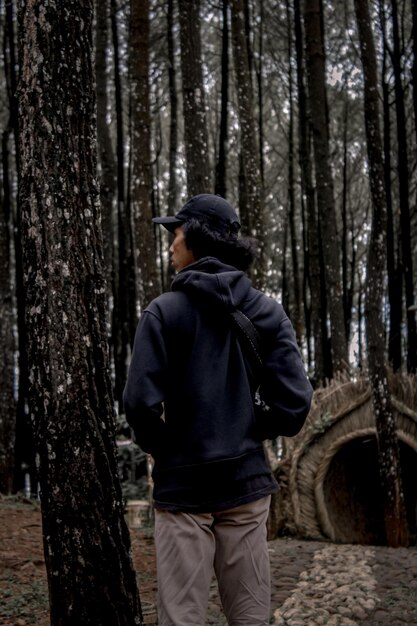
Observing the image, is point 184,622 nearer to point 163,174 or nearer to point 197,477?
point 197,477

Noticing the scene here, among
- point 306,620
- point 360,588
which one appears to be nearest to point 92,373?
point 306,620

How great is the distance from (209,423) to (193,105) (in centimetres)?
533

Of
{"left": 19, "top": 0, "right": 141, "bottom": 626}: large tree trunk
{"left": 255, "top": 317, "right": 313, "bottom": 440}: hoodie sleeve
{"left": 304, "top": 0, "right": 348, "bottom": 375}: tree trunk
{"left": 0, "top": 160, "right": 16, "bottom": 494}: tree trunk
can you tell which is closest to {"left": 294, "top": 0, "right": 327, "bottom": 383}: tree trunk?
{"left": 304, "top": 0, "right": 348, "bottom": 375}: tree trunk

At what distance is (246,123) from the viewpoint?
902cm

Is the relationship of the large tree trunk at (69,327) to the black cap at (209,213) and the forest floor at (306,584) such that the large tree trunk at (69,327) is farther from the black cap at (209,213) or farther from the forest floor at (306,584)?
the forest floor at (306,584)

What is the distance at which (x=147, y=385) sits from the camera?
252 centimetres

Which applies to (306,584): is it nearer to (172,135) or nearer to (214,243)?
(214,243)

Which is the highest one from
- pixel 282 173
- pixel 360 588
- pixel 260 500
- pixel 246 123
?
pixel 282 173

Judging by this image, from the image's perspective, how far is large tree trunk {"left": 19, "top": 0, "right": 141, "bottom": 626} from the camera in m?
3.02

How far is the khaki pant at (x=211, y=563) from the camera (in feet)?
8.21

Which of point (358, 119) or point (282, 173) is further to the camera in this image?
point (282, 173)

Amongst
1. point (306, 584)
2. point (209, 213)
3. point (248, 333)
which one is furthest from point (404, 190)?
point (248, 333)

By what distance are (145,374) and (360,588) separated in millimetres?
3364

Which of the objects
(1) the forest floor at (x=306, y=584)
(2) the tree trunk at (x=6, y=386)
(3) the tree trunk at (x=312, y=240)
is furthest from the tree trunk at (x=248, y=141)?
(2) the tree trunk at (x=6, y=386)
